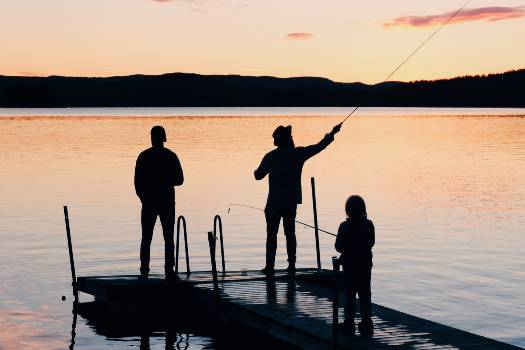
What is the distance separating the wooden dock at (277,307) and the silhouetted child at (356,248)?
1.78 ft

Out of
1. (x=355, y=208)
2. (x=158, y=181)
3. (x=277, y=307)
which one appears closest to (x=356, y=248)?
(x=355, y=208)

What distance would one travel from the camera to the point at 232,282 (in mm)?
15578

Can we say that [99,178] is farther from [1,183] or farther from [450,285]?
[450,285]

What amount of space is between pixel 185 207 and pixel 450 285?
14475 mm

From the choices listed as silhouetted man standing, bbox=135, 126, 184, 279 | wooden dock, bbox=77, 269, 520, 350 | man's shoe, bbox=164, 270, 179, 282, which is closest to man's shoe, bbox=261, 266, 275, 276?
wooden dock, bbox=77, 269, 520, 350

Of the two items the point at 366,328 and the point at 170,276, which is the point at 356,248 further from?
the point at 170,276

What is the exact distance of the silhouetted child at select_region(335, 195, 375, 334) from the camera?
36.5 feet

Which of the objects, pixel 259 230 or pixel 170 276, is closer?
pixel 170 276

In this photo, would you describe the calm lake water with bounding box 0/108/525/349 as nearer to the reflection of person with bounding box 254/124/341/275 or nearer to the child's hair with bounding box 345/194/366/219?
the reflection of person with bounding box 254/124/341/275

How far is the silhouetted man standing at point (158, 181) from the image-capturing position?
14.6 metres

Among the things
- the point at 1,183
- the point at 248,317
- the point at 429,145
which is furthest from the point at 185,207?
the point at 429,145

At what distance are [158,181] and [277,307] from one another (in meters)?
2.63

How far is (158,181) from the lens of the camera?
579 inches

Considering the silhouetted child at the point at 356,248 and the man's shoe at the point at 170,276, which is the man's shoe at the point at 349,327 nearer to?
the silhouetted child at the point at 356,248
